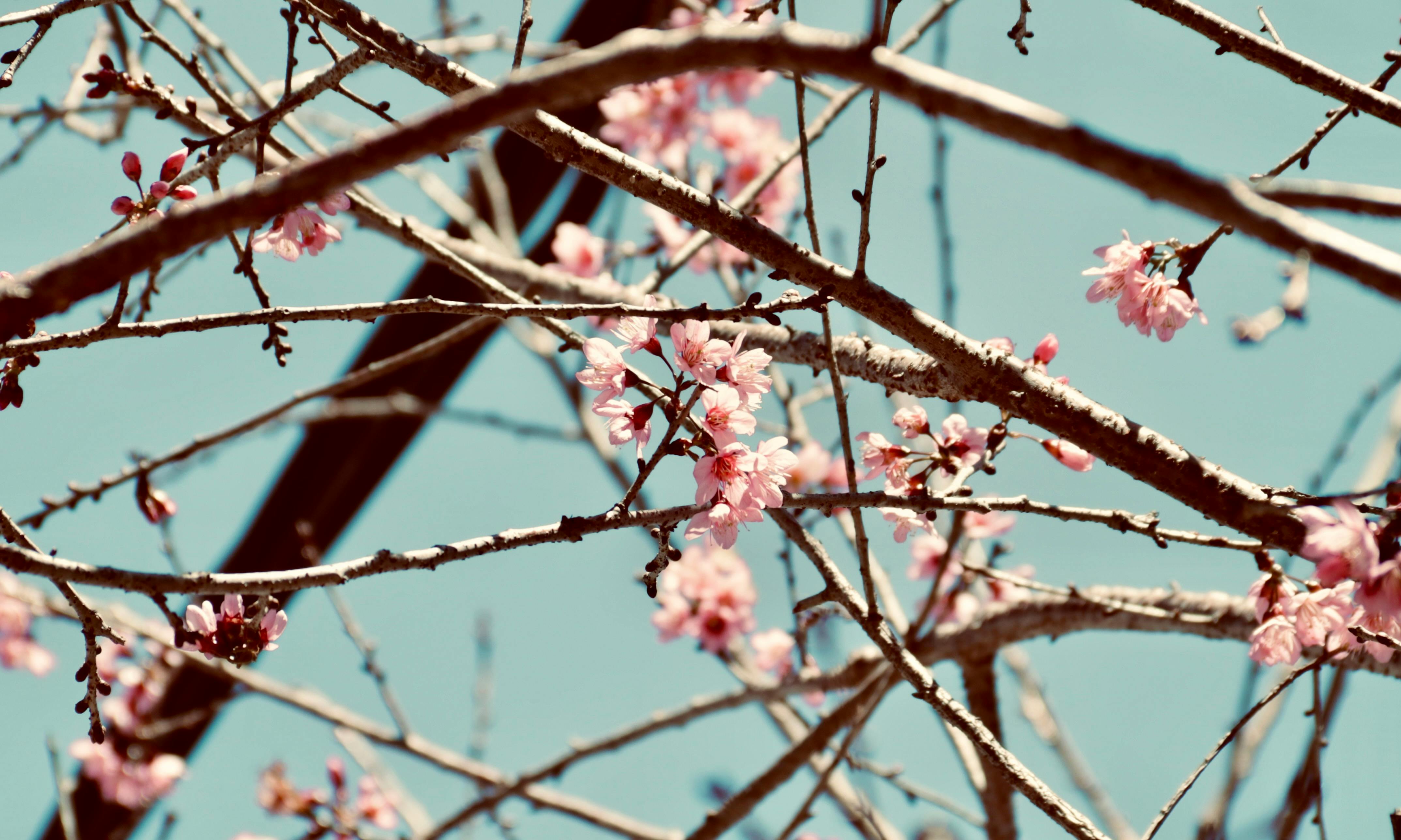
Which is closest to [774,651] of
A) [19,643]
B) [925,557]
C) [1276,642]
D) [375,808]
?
[925,557]

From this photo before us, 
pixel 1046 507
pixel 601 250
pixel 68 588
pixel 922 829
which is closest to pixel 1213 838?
pixel 922 829

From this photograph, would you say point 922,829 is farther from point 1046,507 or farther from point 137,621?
point 137,621

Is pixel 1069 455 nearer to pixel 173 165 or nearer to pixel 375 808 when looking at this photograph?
pixel 173 165

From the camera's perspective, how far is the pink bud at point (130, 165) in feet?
3.93

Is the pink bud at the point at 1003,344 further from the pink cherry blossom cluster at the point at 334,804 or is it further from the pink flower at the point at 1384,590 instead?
the pink cherry blossom cluster at the point at 334,804

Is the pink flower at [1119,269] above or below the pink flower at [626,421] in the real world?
above

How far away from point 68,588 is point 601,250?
8.33ft

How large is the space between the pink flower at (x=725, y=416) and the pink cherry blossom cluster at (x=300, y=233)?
0.68 metres

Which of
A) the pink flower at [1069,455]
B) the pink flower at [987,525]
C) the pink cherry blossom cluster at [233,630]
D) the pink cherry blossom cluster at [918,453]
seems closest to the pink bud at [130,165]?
the pink cherry blossom cluster at [233,630]

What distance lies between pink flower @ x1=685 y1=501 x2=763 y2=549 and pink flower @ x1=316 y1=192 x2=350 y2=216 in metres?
0.74

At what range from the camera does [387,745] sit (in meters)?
2.07

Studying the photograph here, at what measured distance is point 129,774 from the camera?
9.88 ft

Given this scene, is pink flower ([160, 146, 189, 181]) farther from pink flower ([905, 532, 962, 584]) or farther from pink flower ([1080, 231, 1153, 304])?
pink flower ([905, 532, 962, 584])

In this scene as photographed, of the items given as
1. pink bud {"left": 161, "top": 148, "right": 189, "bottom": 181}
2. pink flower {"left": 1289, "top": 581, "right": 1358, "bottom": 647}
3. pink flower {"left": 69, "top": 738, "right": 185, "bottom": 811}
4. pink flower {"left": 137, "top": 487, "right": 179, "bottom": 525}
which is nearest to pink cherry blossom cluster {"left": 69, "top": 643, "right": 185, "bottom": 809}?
pink flower {"left": 69, "top": 738, "right": 185, "bottom": 811}
